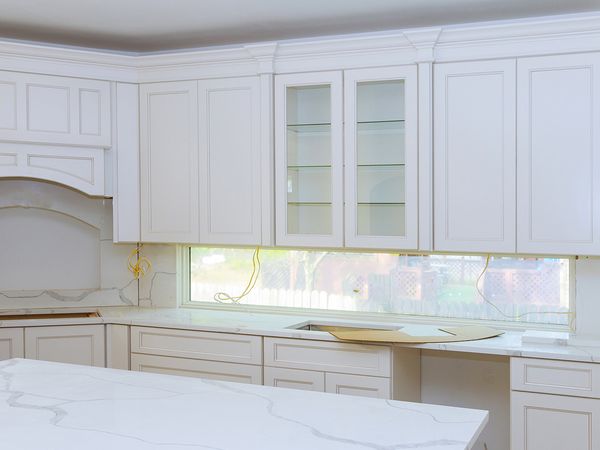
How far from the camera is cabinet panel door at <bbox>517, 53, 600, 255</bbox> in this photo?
299cm

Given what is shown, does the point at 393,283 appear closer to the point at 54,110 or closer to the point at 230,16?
the point at 230,16

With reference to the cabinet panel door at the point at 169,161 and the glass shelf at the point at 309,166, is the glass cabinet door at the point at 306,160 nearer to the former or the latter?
the glass shelf at the point at 309,166

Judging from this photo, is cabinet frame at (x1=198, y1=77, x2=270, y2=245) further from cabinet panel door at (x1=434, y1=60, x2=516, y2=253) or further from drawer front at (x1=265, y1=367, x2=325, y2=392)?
cabinet panel door at (x1=434, y1=60, x2=516, y2=253)

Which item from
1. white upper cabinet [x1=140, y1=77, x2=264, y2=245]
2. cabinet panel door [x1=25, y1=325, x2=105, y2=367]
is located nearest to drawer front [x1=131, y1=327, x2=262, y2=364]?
cabinet panel door [x1=25, y1=325, x2=105, y2=367]

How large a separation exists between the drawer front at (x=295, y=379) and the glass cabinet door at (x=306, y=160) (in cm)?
68

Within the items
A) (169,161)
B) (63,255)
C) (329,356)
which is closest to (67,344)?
(63,255)

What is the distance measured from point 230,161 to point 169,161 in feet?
1.27

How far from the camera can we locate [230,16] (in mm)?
3424

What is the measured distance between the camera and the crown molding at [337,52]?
3.05m

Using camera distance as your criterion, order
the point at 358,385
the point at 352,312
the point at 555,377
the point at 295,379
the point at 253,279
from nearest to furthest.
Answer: the point at 555,377, the point at 358,385, the point at 295,379, the point at 352,312, the point at 253,279

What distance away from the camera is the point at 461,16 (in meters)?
3.40

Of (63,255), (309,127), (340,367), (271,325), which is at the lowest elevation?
(340,367)

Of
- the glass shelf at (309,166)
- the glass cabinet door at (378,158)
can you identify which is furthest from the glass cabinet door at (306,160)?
the glass cabinet door at (378,158)

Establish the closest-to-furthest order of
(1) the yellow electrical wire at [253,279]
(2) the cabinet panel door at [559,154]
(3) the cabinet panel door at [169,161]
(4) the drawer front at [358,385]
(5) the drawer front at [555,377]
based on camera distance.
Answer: (5) the drawer front at [555,377], (2) the cabinet panel door at [559,154], (4) the drawer front at [358,385], (3) the cabinet panel door at [169,161], (1) the yellow electrical wire at [253,279]
